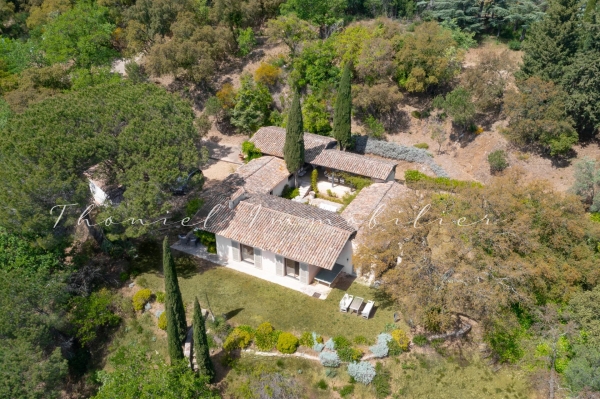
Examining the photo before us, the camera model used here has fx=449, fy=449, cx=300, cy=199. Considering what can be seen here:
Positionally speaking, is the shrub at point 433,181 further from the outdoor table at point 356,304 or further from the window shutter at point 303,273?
the window shutter at point 303,273

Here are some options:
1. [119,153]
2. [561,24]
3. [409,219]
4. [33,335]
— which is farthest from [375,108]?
[33,335]

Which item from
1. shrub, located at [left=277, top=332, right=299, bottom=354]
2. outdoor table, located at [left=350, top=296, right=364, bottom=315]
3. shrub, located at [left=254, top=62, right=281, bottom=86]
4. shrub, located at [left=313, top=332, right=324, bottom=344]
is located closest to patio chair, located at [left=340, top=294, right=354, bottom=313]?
outdoor table, located at [left=350, top=296, right=364, bottom=315]

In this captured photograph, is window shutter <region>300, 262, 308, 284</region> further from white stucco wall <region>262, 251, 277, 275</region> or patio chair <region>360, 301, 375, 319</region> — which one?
patio chair <region>360, 301, 375, 319</region>

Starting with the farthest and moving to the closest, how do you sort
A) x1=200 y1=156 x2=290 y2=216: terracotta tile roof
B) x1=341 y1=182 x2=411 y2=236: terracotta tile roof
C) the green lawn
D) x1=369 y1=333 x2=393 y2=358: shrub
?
x1=200 y1=156 x2=290 y2=216: terracotta tile roof → x1=341 y1=182 x2=411 y2=236: terracotta tile roof → the green lawn → x1=369 y1=333 x2=393 y2=358: shrub

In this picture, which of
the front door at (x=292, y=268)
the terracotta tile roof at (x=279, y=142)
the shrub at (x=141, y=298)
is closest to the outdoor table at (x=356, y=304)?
the front door at (x=292, y=268)

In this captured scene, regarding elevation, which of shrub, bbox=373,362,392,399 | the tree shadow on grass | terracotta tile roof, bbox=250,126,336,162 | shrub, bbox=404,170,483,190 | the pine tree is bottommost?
the tree shadow on grass

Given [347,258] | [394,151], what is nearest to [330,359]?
[347,258]

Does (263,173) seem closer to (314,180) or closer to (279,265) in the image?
(314,180)
